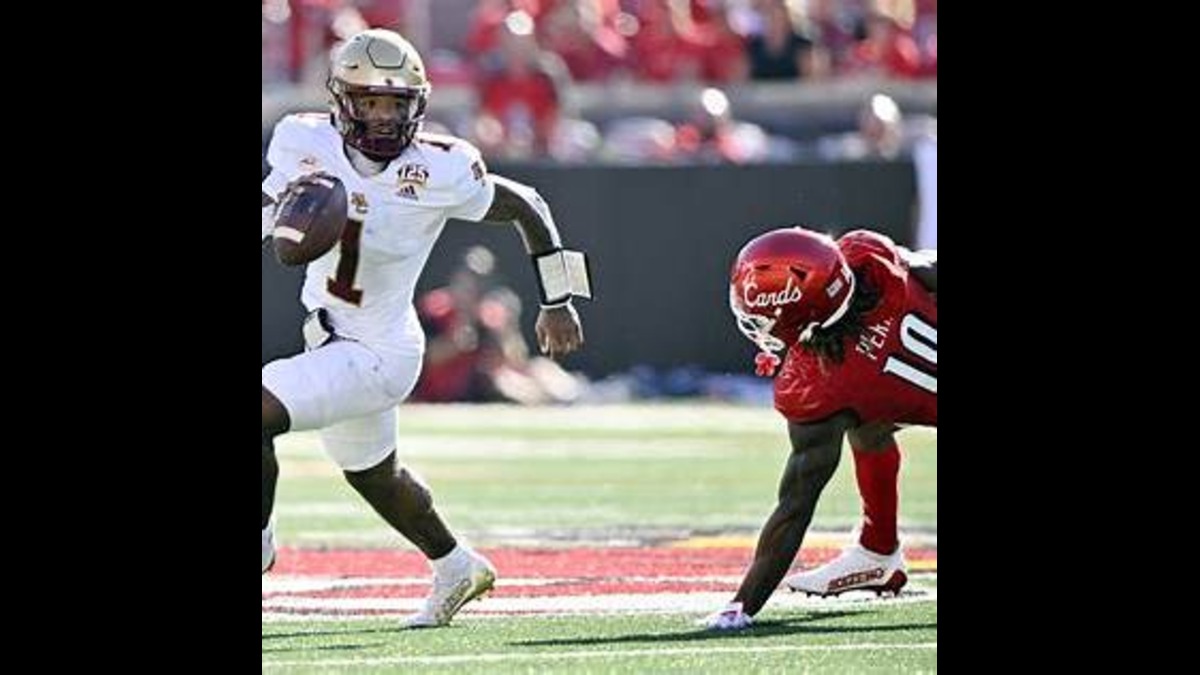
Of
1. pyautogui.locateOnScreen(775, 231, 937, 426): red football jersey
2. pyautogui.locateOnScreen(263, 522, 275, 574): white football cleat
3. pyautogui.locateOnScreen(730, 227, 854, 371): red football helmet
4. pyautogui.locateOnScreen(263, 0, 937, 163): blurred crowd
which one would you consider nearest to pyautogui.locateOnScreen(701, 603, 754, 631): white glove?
pyautogui.locateOnScreen(775, 231, 937, 426): red football jersey

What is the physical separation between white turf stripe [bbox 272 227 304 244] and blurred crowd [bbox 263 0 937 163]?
1103 centimetres

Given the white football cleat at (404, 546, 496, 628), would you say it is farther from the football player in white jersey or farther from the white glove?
the white glove

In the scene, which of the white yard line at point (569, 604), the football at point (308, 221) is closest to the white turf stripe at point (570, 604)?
the white yard line at point (569, 604)

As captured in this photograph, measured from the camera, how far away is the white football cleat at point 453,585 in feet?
24.1

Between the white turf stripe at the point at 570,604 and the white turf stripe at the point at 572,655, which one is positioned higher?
the white turf stripe at the point at 572,655

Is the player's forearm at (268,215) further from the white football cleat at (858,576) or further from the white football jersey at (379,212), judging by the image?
→ the white football cleat at (858,576)

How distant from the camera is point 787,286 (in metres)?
6.96

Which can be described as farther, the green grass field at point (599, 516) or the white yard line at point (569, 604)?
the white yard line at point (569, 604)

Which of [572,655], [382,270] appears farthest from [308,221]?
[572,655]

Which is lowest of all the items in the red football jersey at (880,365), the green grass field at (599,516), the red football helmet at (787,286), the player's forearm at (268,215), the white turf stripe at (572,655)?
the green grass field at (599,516)

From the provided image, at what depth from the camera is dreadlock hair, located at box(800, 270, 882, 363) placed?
7219 mm
